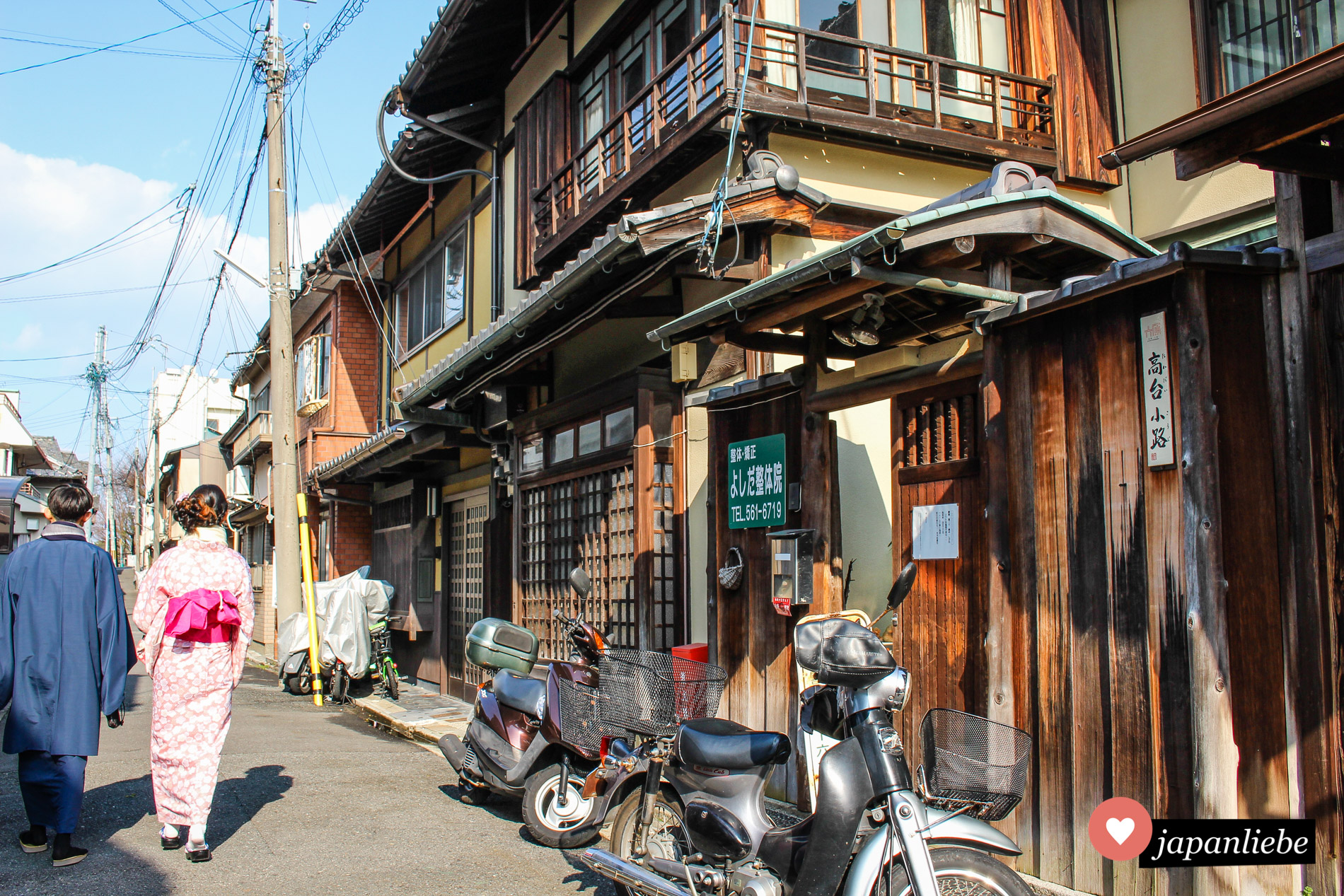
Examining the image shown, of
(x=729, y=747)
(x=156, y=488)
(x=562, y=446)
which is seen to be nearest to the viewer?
(x=729, y=747)

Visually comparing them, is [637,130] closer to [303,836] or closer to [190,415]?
[303,836]

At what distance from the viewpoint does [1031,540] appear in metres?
4.83

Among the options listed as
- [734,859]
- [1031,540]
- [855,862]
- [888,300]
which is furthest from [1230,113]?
[734,859]

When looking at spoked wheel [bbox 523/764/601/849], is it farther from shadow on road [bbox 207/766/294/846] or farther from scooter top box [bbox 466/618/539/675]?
shadow on road [bbox 207/766/294/846]

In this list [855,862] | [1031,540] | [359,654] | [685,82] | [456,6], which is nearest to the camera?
[855,862]

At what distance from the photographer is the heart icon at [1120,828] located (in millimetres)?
4203

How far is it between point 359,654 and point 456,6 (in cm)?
887

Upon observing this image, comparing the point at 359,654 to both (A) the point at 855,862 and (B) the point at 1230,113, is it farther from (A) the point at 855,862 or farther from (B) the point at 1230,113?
(B) the point at 1230,113

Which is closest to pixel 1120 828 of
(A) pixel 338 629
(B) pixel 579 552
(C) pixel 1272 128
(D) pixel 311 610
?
(C) pixel 1272 128

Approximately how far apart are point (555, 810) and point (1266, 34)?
28.0ft

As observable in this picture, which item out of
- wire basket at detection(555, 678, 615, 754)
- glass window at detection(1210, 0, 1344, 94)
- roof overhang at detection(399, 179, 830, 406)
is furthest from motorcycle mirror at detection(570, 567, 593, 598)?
glass window at detection(1210, 0, 1344, 94)

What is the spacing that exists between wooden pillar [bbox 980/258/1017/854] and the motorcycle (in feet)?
3.49

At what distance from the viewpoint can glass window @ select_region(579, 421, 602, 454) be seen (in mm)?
9711

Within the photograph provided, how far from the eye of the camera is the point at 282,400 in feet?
44.7
